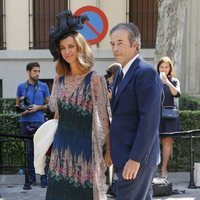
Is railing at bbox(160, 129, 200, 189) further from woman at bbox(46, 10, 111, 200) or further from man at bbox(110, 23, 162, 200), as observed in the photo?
man at bbox(110, 23, 162, 200)

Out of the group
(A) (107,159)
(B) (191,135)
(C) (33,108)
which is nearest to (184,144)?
(B) (191,135)

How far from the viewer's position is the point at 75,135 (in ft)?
12.3

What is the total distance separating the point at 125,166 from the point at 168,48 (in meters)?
6.05

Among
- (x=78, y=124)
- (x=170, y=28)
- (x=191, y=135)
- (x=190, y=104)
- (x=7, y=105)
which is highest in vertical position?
(x=170, y=28)

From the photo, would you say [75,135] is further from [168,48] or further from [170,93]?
[168,48]

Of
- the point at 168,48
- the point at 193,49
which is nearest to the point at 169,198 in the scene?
the point at 168,48

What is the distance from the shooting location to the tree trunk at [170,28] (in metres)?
9.12

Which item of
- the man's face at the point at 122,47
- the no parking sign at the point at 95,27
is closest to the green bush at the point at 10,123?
the no parking sign at the point at 95,27

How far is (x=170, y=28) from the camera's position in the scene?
9188 mm

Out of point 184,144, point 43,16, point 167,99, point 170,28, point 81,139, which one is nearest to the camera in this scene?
point 81,139

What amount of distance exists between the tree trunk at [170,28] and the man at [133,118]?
5.68 meters

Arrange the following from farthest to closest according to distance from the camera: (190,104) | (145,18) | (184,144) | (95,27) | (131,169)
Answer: (145,18) → (190,104) → (184,144) → (95,27) → (131,169)

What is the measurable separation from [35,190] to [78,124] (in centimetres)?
300

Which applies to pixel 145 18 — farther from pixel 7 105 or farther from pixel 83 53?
pixel 83 53
